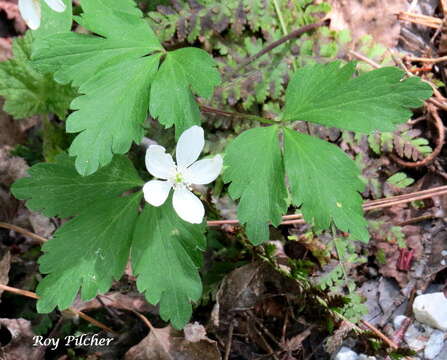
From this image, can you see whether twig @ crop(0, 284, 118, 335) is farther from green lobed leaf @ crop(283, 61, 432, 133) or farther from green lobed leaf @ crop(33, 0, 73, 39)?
green lobed leaf @ crop(283, 61, 432, 133)

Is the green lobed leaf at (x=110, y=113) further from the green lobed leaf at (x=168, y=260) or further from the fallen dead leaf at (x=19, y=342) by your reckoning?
the fallen dead leaf at (x=19, y=342)

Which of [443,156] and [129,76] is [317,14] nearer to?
[443,156]

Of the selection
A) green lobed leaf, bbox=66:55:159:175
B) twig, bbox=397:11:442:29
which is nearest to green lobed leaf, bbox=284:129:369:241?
green lobed leaf, bbox=66:55:159:175

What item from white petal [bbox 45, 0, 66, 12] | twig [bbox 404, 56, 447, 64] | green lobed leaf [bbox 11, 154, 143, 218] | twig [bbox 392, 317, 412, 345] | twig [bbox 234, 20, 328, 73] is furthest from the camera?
twig [bbox 404, 56, 447, 64]

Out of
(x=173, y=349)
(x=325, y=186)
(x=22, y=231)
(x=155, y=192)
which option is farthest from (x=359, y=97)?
(x=22, y=231)

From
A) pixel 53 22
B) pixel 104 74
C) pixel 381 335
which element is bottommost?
pixel 381 335

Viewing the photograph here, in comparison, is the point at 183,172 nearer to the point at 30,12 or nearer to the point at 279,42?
the point at 30,12

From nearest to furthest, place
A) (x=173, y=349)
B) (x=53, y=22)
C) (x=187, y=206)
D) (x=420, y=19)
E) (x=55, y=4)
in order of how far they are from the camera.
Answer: (x=55, y=4) → (x=187, y=206) → (x=53, y=22) → (x=173, y=349) → (x=420, y=19)
